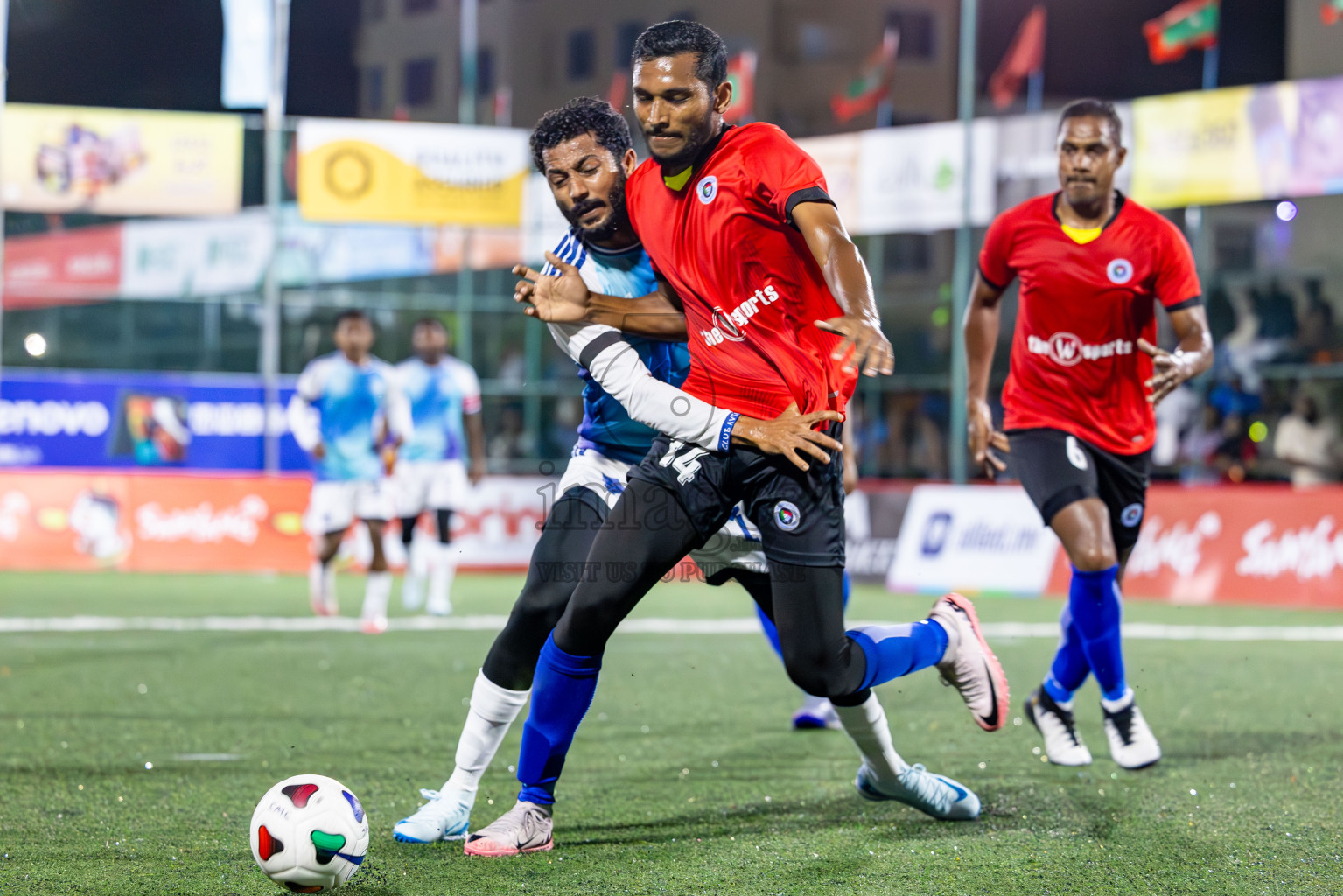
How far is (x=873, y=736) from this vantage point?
14.0ft

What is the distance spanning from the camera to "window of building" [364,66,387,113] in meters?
34.8

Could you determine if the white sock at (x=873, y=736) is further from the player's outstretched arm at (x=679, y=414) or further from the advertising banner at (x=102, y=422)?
the advertising banner at (x=102, y=422)

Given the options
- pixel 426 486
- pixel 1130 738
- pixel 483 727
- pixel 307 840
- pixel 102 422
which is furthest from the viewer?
pixel 102 422

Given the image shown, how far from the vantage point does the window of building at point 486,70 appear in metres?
34.3

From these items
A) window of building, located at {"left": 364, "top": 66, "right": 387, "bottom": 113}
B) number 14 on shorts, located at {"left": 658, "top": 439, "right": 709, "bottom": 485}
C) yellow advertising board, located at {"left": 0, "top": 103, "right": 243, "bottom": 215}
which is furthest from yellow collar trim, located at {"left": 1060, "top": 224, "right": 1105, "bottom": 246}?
window of building, located at {"left": 364, "top": 66, "right": 387, "bottom": 113}

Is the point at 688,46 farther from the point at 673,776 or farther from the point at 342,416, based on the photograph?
the point at 342,416

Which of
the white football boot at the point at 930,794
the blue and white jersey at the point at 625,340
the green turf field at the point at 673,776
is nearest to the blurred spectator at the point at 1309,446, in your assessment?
the green turf field at the point at 673,776

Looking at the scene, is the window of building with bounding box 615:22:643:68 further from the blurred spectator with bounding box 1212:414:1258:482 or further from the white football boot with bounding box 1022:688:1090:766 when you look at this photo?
the white football boot with bounding box 1022:688:1090:766

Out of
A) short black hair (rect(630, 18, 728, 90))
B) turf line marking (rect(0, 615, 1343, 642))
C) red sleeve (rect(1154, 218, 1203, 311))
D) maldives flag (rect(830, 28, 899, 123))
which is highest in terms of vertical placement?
maldives flag (rect(830, 28, 899, 123))

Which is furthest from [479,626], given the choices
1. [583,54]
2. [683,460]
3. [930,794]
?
[583,54]

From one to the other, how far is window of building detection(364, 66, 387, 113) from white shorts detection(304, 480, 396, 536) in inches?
1016

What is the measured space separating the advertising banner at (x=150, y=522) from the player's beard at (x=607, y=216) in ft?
41.4

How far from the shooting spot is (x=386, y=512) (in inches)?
433

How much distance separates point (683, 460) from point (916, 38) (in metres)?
40.9
